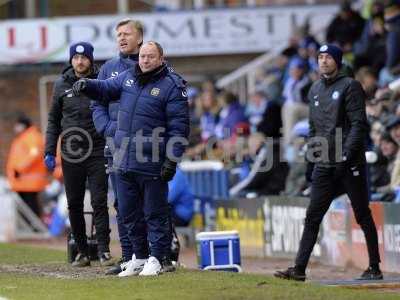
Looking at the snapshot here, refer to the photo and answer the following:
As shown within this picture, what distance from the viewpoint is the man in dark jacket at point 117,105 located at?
12.3 meters

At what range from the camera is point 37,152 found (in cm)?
2494

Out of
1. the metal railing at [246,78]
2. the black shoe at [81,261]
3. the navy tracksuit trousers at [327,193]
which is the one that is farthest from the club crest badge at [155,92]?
the metal railing at [246,78]

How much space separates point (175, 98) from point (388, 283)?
268cm

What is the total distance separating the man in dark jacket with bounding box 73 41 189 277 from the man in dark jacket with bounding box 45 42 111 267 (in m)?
1.43

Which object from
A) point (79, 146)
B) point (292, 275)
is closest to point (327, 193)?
point (292, 275)

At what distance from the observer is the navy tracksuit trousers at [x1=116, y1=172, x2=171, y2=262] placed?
11.8 meters

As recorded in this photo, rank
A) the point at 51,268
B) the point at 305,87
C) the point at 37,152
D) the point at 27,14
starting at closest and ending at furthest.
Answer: the point at 51,268
the point at 305,87
the point at 37,152
the point at 27,14

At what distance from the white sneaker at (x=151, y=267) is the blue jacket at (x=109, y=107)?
3.98 ft

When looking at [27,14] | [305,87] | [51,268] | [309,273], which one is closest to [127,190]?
[51,268]

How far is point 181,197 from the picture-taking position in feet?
64.8

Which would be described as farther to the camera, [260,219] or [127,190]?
[260,219]

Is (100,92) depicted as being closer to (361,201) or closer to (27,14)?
(361,201)

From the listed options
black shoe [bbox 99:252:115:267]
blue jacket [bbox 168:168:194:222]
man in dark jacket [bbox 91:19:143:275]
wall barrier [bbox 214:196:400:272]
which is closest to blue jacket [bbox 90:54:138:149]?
man in dark jacket [bbox 91:19:143:275]

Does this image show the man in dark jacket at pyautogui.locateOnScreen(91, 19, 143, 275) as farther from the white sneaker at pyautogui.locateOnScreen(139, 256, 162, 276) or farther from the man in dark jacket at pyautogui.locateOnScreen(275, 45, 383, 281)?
the man in dark jacket at pyautogui.locateOnScreen(275, 45, 383, 281)
